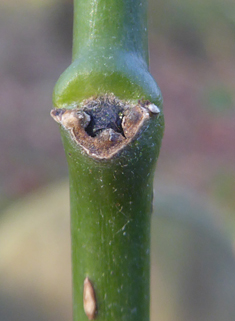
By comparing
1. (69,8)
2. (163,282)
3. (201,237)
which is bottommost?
(163,282)

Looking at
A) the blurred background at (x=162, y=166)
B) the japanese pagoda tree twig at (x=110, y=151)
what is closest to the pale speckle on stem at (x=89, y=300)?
the japanese pagoda tree twig at (x=110, y=151)

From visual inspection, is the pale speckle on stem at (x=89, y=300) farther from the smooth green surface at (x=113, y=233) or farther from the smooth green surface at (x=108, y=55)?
the smooth green surface at (x=108, y=55)

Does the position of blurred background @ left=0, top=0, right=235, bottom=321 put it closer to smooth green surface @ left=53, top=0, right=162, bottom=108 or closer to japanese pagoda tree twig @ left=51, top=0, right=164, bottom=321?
japanese pagoda tree twig @ left=51, top=0, right=164, bottom=321

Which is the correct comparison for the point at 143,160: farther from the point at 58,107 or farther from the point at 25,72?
the point at 25,72

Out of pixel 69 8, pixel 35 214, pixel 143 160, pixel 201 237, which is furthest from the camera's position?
pixel 69 8

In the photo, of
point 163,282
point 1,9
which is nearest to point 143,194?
point 163,282
